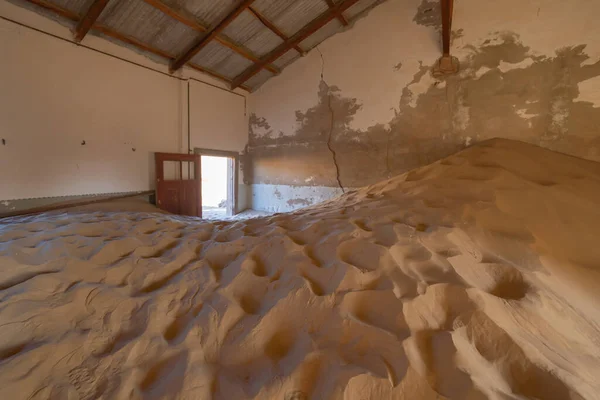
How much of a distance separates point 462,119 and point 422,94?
2.80 feet

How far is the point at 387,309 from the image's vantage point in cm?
113

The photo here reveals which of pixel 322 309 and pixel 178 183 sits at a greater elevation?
pixel 178 183

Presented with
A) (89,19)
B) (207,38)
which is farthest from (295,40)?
(89,19)

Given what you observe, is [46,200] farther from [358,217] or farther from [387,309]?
[387,309]

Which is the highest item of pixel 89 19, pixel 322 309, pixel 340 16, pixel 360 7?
pixel 360 7

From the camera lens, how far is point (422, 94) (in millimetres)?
4777

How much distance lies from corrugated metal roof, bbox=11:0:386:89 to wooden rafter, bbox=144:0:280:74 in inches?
0.7

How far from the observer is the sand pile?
2.85 feet

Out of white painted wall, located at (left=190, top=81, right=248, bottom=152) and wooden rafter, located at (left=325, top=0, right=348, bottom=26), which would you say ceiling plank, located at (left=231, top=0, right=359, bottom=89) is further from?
white painted wall, located at (left=190, top=81, right=248, bottom=152)

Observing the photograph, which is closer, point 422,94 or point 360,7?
point 422,94

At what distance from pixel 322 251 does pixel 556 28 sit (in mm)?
5227

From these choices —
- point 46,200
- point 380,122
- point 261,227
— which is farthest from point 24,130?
point 380,122

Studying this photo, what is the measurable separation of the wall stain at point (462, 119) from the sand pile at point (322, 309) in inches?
103

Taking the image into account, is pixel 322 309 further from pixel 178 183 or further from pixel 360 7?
pixel 360 7
